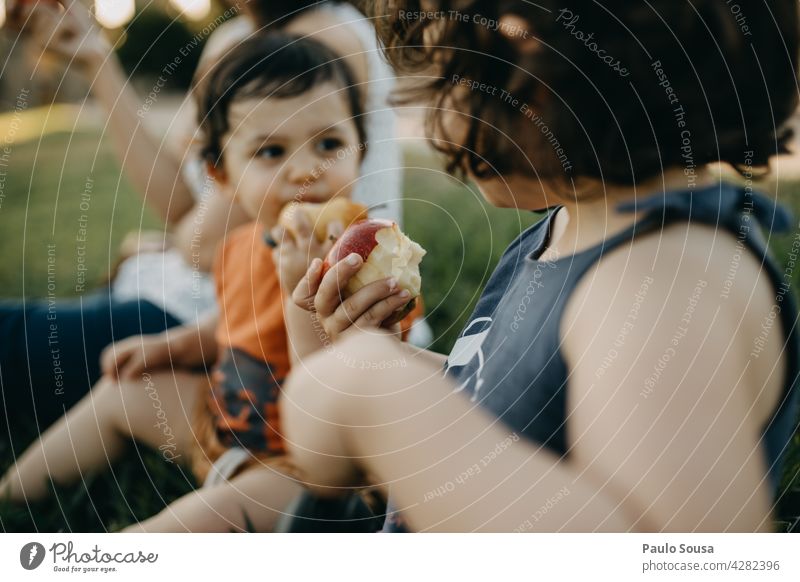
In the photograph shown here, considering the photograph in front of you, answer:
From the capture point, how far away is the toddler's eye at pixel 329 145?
2.16 ft

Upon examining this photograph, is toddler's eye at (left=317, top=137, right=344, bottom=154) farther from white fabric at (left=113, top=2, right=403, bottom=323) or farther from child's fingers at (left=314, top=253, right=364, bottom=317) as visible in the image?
child's fingers at (left=314, top=253, right=364, bottom=317)

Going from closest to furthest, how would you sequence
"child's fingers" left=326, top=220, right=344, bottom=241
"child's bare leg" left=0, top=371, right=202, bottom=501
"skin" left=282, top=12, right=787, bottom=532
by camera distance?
"skin" left=282, top=12, right=787, bottom=532 < "child's fingers" left=326, top=220, right=344, bottom=241 < "child's bare leg" left=0, top=371, right=202, bottom=501

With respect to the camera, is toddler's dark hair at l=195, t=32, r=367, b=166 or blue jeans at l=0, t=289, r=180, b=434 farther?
blue jeans at l=0, t=289, r=180, b=434

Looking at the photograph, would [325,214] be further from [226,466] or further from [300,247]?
[226,466]

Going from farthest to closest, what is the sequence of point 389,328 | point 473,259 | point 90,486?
point 473,259 → point 90,486 → point 389,328

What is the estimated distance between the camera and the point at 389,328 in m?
0.58

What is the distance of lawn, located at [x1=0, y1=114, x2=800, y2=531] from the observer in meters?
0.69

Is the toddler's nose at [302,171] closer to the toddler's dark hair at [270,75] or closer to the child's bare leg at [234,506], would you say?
the toddler's dark hair at [270,75]

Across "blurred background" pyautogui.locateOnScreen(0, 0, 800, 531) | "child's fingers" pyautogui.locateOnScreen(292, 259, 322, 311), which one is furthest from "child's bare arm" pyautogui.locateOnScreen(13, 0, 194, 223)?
"child's fingers" pyautogui.locateOnScreen(292, 259, 322, 311)

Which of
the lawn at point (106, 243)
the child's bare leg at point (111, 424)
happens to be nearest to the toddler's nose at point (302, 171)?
the lawn at point (106, 243)

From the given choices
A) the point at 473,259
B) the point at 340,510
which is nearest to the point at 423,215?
the point at 473,259

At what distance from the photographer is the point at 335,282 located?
0.54 metres
